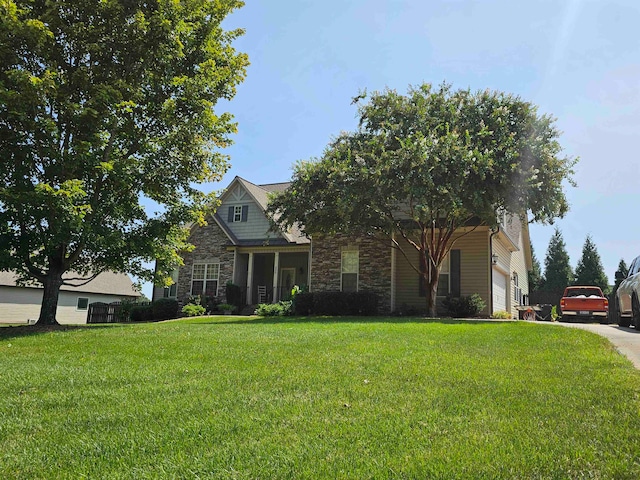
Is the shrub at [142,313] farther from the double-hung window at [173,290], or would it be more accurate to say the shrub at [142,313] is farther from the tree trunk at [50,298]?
the tree trunk at [50,298]

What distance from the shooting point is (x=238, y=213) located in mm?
24984

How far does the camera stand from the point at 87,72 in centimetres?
1277

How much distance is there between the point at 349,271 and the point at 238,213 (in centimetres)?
727

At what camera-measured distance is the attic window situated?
24.8m

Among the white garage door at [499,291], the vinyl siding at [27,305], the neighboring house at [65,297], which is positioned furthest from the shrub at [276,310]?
the vinyl siding at [27,305]

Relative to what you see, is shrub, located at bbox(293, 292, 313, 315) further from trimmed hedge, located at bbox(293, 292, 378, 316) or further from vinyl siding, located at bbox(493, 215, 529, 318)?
vinyl siding, located at bbox(493, 215, 529, 318)

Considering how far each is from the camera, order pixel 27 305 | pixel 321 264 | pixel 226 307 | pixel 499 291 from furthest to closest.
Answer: pixel 27 305, pixel 226 307, pixel 499 291, pixel 321 264

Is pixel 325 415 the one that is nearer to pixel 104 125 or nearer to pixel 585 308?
pixel 104 125

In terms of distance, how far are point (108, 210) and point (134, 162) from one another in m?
1.40

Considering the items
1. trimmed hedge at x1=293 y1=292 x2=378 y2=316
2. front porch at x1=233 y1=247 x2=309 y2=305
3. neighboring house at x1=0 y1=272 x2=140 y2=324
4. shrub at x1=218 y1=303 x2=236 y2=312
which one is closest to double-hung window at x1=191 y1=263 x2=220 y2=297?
front porch at x1=233 y1=247 x2=309 y2=305

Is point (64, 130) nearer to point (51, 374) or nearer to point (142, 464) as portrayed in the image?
point (51, 374)

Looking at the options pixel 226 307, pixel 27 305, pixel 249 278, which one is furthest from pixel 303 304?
pixel 27 305

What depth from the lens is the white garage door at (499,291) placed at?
20516 mm

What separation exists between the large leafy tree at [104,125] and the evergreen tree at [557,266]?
3255 cm
